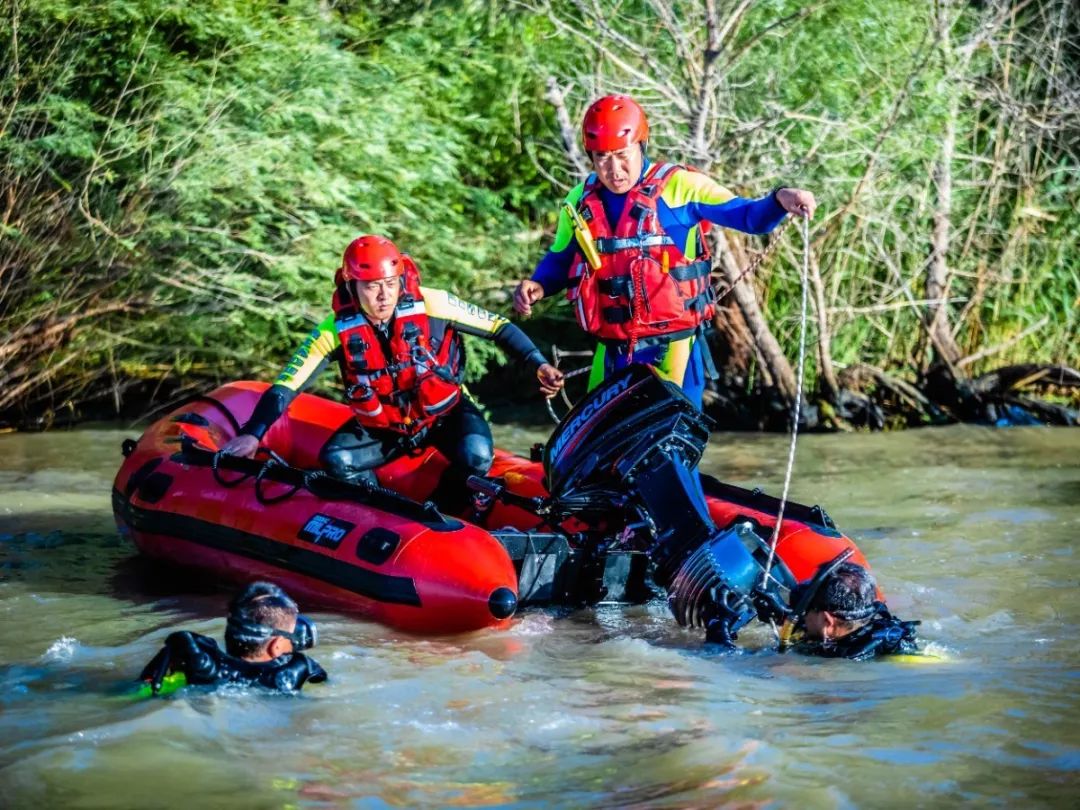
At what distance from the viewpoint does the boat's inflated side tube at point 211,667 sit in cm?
438

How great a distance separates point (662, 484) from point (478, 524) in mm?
1253

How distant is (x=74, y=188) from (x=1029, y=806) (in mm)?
6675

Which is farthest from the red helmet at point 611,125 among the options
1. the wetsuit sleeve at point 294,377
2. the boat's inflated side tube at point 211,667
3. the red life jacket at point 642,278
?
the boat's inflated side tube at point 211,667

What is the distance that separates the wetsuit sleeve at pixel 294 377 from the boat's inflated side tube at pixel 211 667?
1.66m

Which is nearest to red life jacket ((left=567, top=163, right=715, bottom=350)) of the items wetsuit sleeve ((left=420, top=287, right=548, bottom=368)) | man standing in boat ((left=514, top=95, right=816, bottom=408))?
man standing in boat ((left=514, top=95, right=816, bottom=408))

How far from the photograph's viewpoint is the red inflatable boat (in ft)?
17.0

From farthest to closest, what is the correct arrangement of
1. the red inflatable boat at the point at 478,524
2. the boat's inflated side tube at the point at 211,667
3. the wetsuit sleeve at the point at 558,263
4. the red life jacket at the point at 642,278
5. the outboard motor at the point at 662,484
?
the wetsuit sleeve at the point at 558,263, the red life jacket at the point at 642,278, the red inflatable boat at the point at 478,524, the outboard motor at the point at 662,484, the boat's inflated side tube at the point at 211,667

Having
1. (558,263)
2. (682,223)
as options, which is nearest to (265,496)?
(558,263)

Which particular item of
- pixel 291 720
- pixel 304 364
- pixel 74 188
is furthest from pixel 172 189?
pixel 291 720

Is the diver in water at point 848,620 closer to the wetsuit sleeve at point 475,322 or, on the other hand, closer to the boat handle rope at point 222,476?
the wetsuit sleeve at point 475,322

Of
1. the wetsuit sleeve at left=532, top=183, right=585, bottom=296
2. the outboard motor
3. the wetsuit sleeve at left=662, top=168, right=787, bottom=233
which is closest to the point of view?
the outboard motor

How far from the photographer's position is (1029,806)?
373 centimetres

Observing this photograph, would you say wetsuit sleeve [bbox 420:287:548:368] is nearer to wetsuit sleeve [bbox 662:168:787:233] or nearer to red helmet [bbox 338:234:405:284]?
red helmet [bbox 338:234:405:284]

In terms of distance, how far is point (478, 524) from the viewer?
20.4ft
